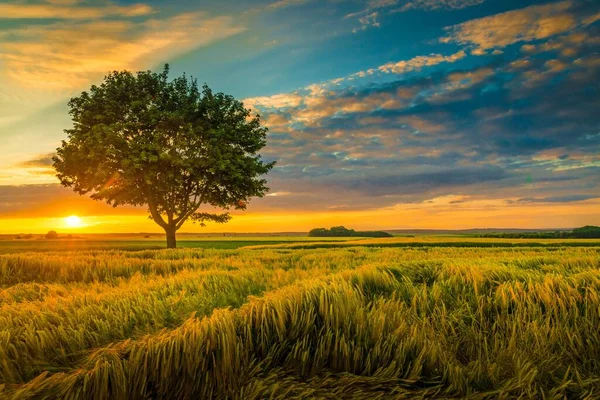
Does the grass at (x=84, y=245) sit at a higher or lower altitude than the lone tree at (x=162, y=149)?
lower

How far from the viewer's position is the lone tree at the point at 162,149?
100 feet

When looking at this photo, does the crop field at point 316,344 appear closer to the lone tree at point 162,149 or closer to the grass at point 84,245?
the grass at point 84,245

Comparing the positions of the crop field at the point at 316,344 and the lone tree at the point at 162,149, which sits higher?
the lone tree at the point at 162,149

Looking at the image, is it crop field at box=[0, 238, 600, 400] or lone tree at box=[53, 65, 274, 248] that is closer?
crop field at box=[0, 238, 600, 400]

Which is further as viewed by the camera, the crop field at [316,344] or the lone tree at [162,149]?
the lone tree at [162,149]

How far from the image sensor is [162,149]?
30609 mm

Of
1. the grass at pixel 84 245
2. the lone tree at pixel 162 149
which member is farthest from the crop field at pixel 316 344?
the lone tree at pixel 162 149

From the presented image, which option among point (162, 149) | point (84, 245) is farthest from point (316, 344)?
point (84, 245)

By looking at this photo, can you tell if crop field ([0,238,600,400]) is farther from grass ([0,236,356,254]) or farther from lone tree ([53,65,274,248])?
lone tree ([53,65,274,248])

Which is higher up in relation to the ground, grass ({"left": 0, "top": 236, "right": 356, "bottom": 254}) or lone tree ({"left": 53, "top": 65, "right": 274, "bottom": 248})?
lone tree ({"left": 53, "top": 65, "right": 274, "bottom": 248})

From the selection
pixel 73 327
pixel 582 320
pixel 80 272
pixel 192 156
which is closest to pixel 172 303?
pixel 73 327

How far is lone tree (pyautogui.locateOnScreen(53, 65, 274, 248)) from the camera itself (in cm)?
3058

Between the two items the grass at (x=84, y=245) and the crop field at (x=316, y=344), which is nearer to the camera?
the crop field at (x=316, y=344)

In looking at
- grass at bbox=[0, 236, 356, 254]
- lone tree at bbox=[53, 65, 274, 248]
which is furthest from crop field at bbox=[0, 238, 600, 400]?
lone tree at bbox=[53, 65, 274, 248]
